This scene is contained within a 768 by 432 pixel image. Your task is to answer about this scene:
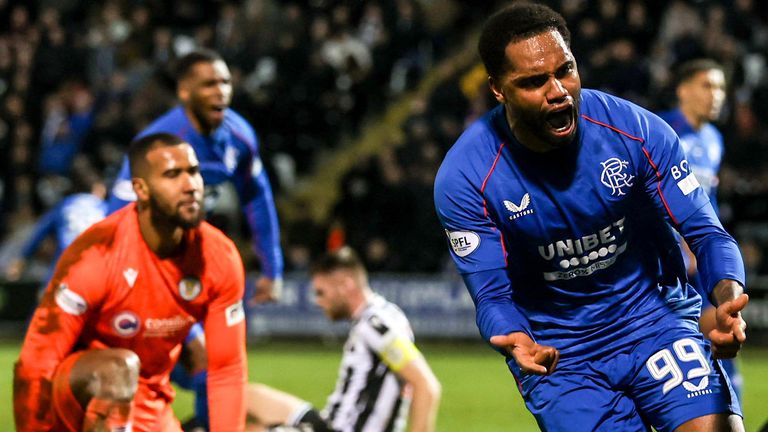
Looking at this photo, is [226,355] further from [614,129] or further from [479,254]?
[614,129]

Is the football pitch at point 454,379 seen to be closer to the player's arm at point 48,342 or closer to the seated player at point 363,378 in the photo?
the seated player at point 363,378

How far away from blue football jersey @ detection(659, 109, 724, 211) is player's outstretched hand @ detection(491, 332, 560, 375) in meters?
4.19

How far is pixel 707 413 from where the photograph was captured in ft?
13.5

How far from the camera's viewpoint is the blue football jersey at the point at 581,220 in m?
4.24

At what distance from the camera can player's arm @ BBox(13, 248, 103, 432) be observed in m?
5.06

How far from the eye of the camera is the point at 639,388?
14.0 ft

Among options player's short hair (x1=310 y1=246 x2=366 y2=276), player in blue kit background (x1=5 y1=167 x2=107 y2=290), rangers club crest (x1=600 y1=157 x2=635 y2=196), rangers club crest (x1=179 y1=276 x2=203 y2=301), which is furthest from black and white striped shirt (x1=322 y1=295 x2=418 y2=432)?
player in blue kit background (x1=5 y1=167 x2=107 y2=290)

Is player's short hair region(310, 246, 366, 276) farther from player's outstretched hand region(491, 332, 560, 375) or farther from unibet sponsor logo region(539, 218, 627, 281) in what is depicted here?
player's outstretched hand region(491, 332, 560, 375)

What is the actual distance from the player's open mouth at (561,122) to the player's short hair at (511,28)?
0.24 m

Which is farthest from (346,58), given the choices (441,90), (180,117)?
(180,117)

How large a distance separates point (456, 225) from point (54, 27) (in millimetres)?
15593

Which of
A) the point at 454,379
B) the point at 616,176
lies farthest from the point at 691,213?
the point at 454,379

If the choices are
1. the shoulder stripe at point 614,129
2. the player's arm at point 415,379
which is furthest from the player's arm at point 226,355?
the shoulder stripe at point 614,129

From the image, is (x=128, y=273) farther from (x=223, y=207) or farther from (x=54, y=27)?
(x=54, y=27)
